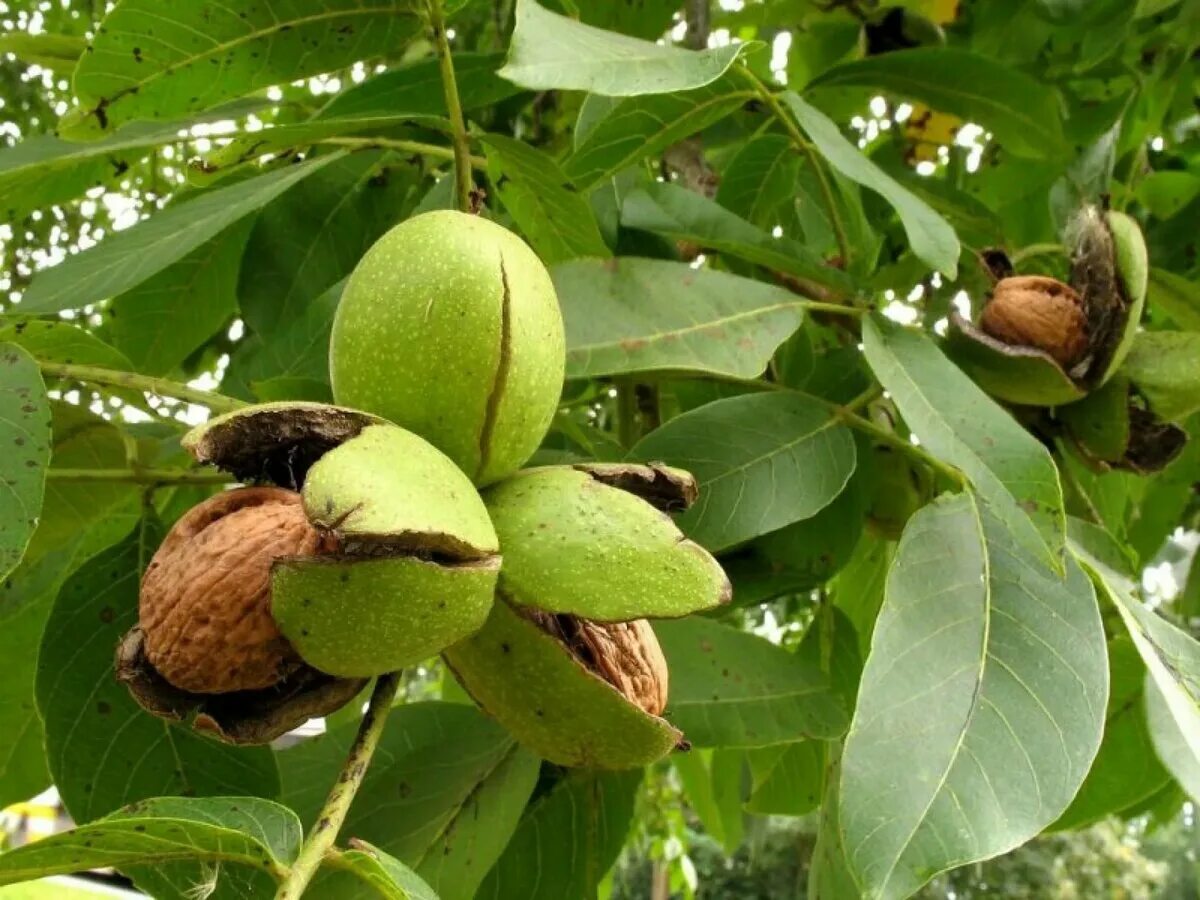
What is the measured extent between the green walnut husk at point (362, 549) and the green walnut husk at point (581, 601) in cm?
4

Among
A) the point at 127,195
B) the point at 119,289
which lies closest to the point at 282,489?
the point at 119,289

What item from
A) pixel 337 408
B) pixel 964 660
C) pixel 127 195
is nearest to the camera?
pixel 337 408

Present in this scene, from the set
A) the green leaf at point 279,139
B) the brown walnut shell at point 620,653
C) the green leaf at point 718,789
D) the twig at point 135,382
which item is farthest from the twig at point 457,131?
the green leaf at point 718,789

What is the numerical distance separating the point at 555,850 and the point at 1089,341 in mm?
753

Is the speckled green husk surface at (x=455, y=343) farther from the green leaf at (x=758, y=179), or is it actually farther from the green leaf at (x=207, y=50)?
the green leaf at (x=758, y=179)

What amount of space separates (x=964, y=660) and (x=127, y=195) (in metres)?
2.38

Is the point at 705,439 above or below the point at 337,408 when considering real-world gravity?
below

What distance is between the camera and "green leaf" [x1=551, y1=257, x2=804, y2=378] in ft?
3.04

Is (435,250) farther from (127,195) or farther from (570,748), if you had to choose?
(127,195)

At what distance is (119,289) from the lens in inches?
39.4

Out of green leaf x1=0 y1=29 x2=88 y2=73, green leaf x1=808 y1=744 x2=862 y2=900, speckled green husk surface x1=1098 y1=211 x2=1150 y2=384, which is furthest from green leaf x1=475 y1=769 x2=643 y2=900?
green leaf x1=0 y1=29 x2=88 y2=73

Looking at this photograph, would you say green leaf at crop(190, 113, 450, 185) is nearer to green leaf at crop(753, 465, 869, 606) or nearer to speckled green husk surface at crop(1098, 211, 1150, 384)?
green leaf at crop(753, 465, 869, 606)

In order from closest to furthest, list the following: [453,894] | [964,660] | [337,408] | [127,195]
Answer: [337,408] < [964,660] < [453,894] < [127,195]

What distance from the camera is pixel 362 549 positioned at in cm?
64
